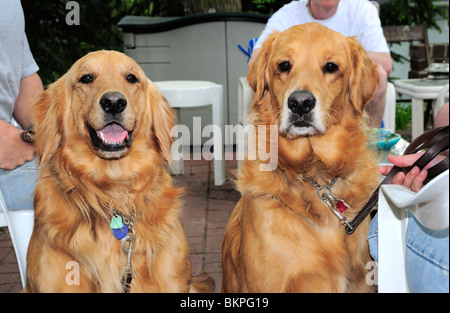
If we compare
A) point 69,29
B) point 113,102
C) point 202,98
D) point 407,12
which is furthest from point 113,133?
point 407,12

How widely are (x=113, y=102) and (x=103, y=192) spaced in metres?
0.39

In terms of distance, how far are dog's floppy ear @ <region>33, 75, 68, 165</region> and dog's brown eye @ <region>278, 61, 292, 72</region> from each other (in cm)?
95

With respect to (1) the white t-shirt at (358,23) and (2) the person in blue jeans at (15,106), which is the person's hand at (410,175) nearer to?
(2) the person in blue jeans at (15,106)

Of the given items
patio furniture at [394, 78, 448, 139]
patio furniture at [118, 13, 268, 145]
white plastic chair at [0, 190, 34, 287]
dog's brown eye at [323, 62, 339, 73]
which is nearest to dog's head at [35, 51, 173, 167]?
white plastic chair at [0, 190, 34, 287]

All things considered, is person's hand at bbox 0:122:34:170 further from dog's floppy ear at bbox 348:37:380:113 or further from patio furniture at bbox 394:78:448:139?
patio furniture at bbox 394:78:448:139

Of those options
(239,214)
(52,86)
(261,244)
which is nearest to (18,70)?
(52,86)

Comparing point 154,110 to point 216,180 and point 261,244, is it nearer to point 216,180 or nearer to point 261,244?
point 261,244

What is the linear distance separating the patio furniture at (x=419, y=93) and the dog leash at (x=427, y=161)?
2.90 meters

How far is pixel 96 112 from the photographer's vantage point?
2.17m

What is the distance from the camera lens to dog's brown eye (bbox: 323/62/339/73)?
7.75 feet

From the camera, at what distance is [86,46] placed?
7.63 m

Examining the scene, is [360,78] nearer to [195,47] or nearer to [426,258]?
[426,258]

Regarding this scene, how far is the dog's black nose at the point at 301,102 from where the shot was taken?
221 cm

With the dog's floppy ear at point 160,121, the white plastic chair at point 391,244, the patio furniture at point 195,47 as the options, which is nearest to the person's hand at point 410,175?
the white plastic chair at point 391,244
